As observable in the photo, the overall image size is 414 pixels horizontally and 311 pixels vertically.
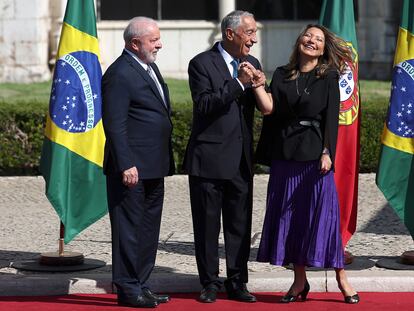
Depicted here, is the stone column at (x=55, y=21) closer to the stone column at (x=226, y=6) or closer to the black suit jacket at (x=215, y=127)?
the stone column at (x=226, y=6)

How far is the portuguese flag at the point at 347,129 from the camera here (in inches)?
420

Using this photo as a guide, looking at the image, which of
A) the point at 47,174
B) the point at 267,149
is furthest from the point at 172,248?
the point at 267,149

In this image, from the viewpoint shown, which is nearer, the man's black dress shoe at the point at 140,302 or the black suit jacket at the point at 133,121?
the black suit jacket at the point at 133,121

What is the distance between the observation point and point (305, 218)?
9.57 meters

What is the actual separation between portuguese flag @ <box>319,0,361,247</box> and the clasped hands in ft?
4.39

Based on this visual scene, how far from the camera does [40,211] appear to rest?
13.9 meters

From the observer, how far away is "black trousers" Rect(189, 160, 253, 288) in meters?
9.73

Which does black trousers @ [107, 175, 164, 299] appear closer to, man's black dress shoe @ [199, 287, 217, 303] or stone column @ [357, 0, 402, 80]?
man's black dress shoe @ [199, 287, 217, 303]

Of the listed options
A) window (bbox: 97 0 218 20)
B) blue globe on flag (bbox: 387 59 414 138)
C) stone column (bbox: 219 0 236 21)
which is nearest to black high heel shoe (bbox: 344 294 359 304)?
blue globe on flag (bbox: 387 59 414 138)

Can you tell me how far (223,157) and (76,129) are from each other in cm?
165

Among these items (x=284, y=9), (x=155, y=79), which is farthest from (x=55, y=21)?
(x=155, y=79)

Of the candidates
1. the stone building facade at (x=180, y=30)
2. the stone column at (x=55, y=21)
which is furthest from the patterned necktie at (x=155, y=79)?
the stone column at (x=55, y=21)

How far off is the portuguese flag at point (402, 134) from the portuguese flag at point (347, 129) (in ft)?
0.81

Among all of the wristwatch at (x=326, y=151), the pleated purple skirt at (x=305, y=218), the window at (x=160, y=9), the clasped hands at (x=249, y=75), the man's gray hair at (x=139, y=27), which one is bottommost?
the window at (x=160, y=9)
